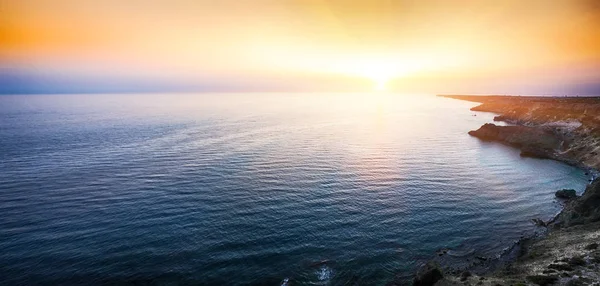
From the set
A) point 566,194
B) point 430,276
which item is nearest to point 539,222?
point 566,194

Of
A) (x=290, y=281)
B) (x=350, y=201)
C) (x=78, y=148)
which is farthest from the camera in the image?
(x=78, y=148)

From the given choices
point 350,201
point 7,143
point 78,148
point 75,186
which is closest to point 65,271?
point 75,186

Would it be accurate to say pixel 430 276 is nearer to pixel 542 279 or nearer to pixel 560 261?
pixel 542 279

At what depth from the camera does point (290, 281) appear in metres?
A: 34.2

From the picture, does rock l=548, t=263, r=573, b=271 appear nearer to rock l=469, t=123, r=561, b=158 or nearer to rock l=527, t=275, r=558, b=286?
rock l=527, t=275, r=558, b=286

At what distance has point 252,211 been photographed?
52438 mm

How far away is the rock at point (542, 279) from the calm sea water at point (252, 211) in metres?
11.6

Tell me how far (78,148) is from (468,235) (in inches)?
4753

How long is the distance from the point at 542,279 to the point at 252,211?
40.9 meters

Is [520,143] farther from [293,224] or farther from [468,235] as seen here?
[293,224]

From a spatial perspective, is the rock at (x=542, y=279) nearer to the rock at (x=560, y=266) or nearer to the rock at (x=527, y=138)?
the rock at (x=560, y=266)

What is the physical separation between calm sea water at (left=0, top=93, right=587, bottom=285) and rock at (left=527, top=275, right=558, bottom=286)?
37.9 feet

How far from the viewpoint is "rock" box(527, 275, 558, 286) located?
28.2 m

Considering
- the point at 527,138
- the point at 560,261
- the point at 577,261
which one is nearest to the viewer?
the point at 577,261
